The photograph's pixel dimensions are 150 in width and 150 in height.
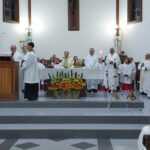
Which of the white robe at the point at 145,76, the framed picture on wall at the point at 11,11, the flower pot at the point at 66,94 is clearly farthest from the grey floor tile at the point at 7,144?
the framed picture on wall at the point at 11,11

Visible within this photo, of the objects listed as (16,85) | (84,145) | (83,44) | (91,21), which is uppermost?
(91,21)

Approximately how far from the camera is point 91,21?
47.1 feet

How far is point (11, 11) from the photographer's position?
538 inches

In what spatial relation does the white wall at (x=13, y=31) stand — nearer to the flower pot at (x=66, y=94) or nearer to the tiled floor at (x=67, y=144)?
the flower pot at (x=66, y=94)

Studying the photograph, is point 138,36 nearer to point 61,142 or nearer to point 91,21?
point 91,21

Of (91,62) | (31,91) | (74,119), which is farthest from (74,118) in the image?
(91,62)

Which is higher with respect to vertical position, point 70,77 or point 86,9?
point 86,9

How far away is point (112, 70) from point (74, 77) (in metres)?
1.95

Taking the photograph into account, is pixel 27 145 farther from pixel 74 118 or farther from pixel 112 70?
pixel 112 70

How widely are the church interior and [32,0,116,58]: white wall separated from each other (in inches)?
1.5

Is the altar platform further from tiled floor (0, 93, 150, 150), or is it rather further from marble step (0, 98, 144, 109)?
tiled floor (0, 93, 150, 150)

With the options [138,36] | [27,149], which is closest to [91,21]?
[138,36]

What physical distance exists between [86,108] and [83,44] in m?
6.21

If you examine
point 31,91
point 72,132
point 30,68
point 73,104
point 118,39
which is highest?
point 118,39
